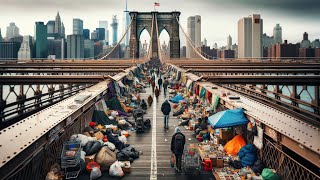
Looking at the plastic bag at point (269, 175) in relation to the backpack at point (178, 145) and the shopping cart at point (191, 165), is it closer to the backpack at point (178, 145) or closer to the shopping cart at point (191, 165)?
the shopping cart at point (191, 165)

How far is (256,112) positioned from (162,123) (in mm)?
6344

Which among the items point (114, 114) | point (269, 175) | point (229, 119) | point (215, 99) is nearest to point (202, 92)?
point (215, 99)

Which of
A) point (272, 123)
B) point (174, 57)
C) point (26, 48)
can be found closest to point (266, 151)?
point (272, 123)

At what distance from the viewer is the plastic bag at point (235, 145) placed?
31.0 ft

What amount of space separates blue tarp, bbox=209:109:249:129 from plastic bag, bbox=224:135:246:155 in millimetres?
839

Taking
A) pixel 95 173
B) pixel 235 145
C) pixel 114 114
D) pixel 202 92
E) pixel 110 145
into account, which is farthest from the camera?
pixel 202 92

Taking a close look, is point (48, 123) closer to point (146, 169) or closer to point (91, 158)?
point (91, 158)

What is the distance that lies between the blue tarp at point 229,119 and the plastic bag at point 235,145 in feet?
2.75

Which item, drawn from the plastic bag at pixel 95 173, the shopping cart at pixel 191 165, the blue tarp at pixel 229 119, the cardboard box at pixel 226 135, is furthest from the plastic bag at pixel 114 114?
the plastic bag at pixel 95 173

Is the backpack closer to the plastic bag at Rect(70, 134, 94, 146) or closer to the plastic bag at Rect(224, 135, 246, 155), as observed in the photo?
the plastic bag at Rect(224, 135, 246, 155)

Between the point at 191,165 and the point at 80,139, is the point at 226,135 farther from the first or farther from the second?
the point at 80,139

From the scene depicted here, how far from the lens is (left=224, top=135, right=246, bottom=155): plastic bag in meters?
9.46

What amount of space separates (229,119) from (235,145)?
0.93m

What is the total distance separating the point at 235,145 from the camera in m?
9.55
